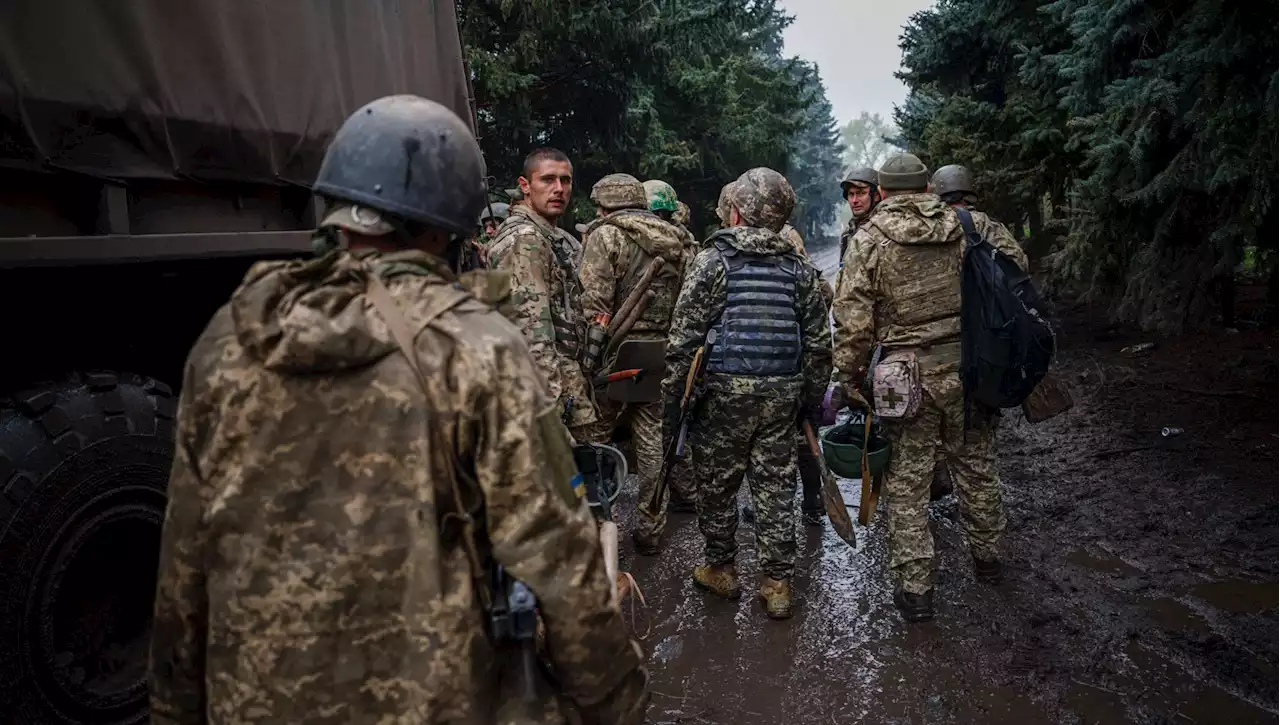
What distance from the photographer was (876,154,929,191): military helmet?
4.79m

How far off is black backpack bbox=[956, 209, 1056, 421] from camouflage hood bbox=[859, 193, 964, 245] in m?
0.17

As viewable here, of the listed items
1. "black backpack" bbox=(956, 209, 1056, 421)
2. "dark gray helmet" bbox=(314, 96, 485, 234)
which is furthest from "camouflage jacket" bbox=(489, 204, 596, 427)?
"dark gray helmet" bbox=(314, 96, 485, 234)

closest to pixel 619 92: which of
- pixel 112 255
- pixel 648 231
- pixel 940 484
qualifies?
pixel 648 231

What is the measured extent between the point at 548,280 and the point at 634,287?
1175 millimetres

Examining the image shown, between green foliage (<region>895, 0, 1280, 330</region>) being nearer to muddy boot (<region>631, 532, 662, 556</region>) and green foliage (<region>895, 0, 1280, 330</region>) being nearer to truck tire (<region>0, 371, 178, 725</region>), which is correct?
muddy boot (<region>631, 532, 662, 556</region>)

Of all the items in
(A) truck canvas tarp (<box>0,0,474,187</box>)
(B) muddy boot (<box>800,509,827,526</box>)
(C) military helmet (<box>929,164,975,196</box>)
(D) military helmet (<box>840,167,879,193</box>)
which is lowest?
(B) muddy boot (<box>800,509,827,526</box>)

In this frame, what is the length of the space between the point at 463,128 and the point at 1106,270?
26.7 feet

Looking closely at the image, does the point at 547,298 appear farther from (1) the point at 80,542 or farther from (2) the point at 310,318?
(2) the point at 310,318

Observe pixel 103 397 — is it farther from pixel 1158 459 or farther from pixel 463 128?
pixel 1158 459

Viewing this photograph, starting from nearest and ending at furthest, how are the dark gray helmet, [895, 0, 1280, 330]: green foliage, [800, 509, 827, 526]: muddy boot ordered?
1. the dark gray helmet
2. [895, 0, 1280, 330]: green foliage
3. [800, 509, 827, 526]: muddy boot

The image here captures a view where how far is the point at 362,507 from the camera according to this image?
1.55m

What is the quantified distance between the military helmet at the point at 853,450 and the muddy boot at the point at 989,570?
0.73m

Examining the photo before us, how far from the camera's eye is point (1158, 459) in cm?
647

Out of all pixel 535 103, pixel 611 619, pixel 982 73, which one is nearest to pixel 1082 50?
pixel 982 73
